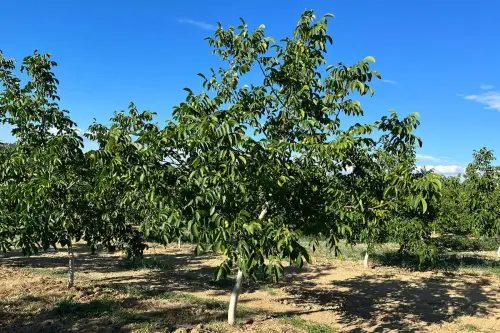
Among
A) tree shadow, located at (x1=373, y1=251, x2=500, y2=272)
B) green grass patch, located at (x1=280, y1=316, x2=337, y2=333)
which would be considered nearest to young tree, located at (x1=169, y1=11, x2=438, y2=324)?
green grass patch, located at (x1=280, y1=316, x2=337, y2=333)

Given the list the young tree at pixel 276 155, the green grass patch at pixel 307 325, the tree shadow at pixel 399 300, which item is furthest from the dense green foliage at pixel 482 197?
the young tree at pixel 276 155

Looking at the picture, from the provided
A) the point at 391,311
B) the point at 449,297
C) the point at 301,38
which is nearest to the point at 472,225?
the point at 449,297

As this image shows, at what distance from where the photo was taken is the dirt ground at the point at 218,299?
8.02 metres

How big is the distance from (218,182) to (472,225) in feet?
61.2

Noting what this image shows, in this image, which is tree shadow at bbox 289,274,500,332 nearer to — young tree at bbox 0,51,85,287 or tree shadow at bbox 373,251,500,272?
tree shadow at bbox 373,251,500,272

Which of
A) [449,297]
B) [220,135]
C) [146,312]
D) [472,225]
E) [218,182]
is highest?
[220,135]

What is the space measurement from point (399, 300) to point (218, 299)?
6337 millimetres

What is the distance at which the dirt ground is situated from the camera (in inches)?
316

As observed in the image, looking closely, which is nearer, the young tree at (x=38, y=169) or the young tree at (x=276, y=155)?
the young tree at (x=276, y=155)

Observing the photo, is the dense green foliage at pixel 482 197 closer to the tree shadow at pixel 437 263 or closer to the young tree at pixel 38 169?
the tree shadow at pixel 437 263

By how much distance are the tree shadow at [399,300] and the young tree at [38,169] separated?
716 cm

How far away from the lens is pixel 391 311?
10.8 m

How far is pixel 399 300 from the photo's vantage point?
40.5 ft

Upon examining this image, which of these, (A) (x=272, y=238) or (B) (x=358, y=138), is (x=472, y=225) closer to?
(B) (x=358, y=138)
